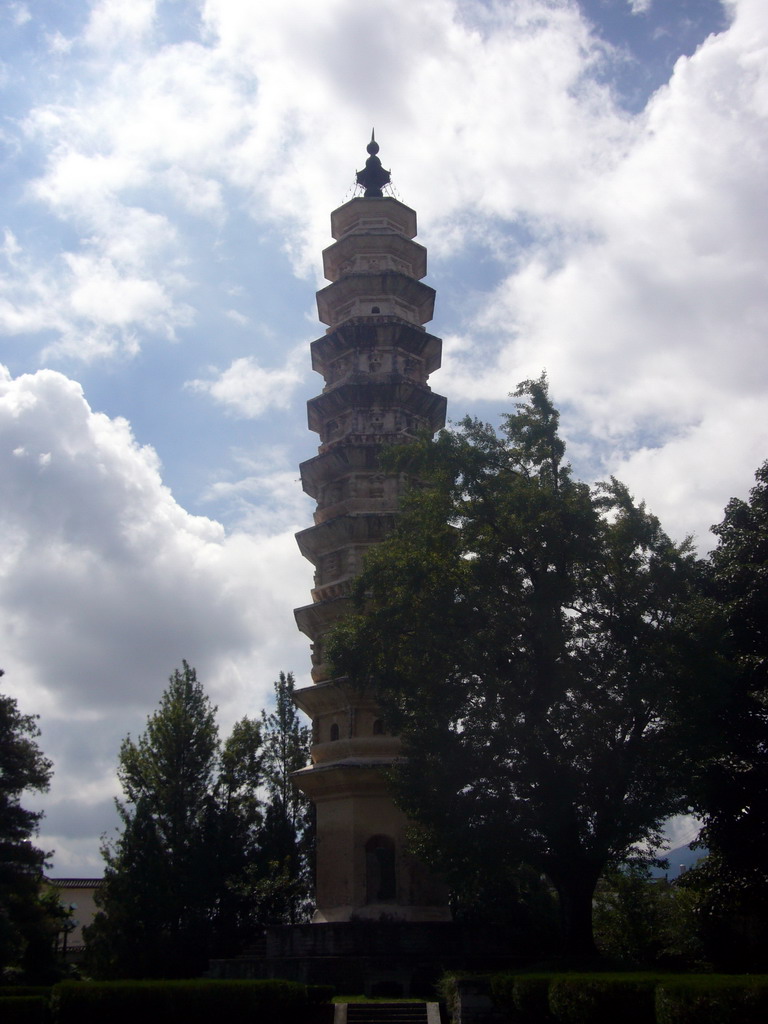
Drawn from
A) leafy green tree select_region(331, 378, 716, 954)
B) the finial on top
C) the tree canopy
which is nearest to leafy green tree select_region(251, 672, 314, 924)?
the tree canopy

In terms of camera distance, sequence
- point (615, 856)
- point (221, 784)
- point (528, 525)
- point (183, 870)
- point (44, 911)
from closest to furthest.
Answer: point (615, 856), point (528, 525), point (44, 911), point (183, 870), point (221, 784)

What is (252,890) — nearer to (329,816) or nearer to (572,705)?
(329,816)

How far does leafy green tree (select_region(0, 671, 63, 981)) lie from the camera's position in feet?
75.4

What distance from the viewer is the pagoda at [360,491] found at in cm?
2330

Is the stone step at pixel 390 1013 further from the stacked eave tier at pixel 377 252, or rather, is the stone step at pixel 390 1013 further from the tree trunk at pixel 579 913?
the stacked eave tier at pixel 377 252

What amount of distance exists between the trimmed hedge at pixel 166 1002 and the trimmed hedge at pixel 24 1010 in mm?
361

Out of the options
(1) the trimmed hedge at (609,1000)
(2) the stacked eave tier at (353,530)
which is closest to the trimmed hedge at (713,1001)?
(1) the trimmed hedge at (609,1000)

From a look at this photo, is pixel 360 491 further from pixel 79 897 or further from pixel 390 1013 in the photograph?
pixel 79 897

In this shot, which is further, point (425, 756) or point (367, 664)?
point (367, 664)

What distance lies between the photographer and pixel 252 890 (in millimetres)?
26953

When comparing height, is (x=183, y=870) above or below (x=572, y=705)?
below

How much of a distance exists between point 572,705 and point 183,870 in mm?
14055

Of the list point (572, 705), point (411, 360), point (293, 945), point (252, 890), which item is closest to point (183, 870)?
point (252, 890)

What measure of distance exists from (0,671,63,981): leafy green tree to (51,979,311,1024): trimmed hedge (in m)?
7.27
